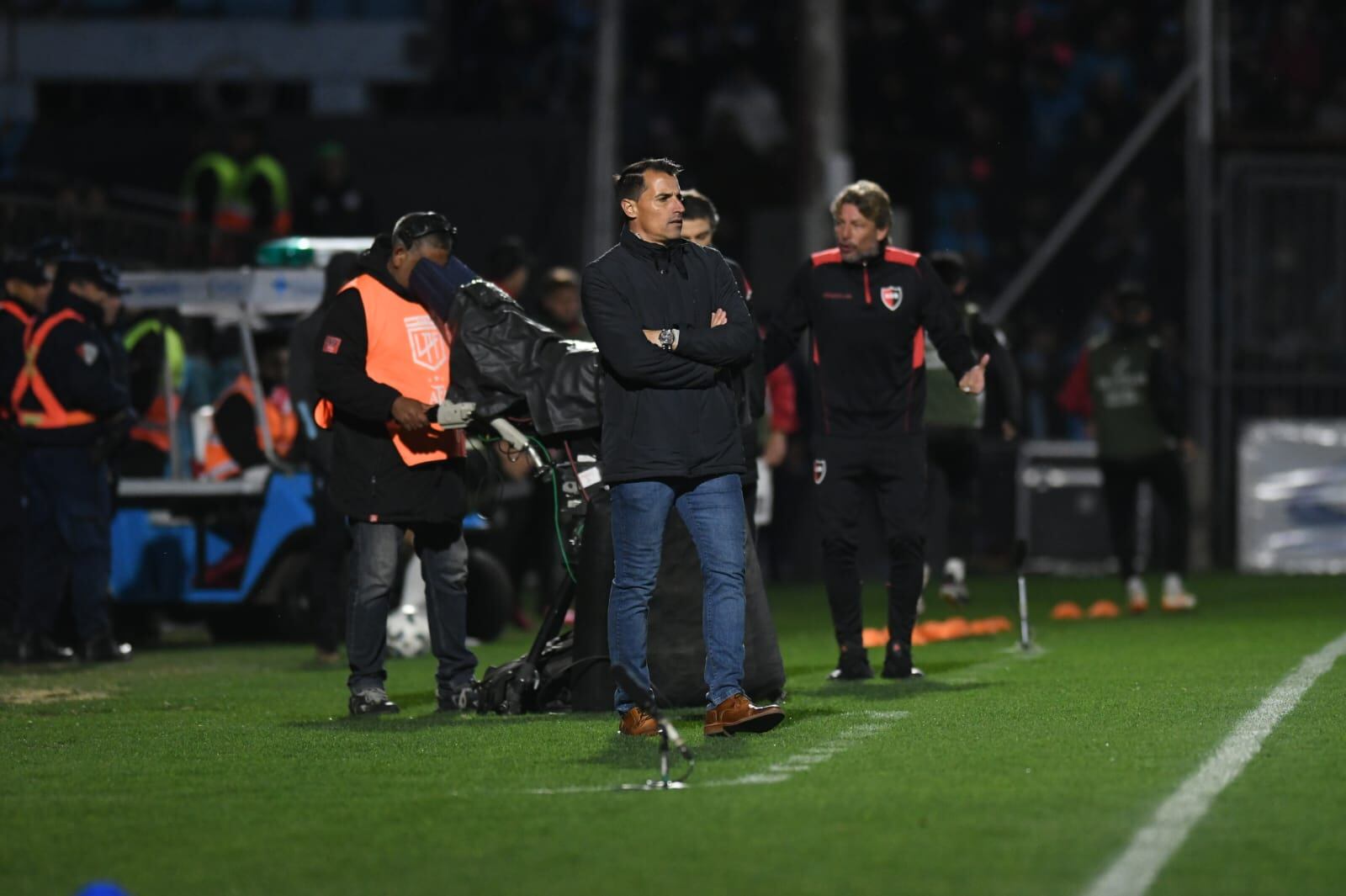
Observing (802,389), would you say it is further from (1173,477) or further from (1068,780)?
(1068,780)

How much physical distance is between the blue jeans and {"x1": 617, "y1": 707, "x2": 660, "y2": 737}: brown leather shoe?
0.14 m

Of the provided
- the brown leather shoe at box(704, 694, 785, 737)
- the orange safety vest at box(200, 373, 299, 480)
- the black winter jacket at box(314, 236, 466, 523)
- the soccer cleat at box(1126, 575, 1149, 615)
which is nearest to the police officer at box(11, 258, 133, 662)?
the orange safety vest at box(200, 373, 299, 480)

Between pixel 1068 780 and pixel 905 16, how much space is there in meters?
17.9

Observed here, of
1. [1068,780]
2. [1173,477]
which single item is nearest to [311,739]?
[1068,780]

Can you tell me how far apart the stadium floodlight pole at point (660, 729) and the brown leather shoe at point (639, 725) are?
113cm

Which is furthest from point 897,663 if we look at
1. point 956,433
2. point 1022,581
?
point 956,433

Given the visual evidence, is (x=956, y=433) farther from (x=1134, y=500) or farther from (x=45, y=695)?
(x=45, y=695)

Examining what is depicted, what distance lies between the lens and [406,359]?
10156mm

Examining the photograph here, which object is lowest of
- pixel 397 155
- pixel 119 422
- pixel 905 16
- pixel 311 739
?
pixel 311 739

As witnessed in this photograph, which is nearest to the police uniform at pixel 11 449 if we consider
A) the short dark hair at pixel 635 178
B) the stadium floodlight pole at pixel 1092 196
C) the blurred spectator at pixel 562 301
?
the blurred spectator at pixel 562 301

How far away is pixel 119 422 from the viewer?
1365 centimetres

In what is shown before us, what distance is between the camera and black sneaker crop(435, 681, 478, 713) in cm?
1008

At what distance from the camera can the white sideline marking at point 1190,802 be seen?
19.3 feet

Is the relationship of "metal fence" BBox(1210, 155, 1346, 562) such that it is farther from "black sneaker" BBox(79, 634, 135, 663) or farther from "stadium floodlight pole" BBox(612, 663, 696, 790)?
"stadium floodlight pole" BBox(612, 663, 696, 790)
